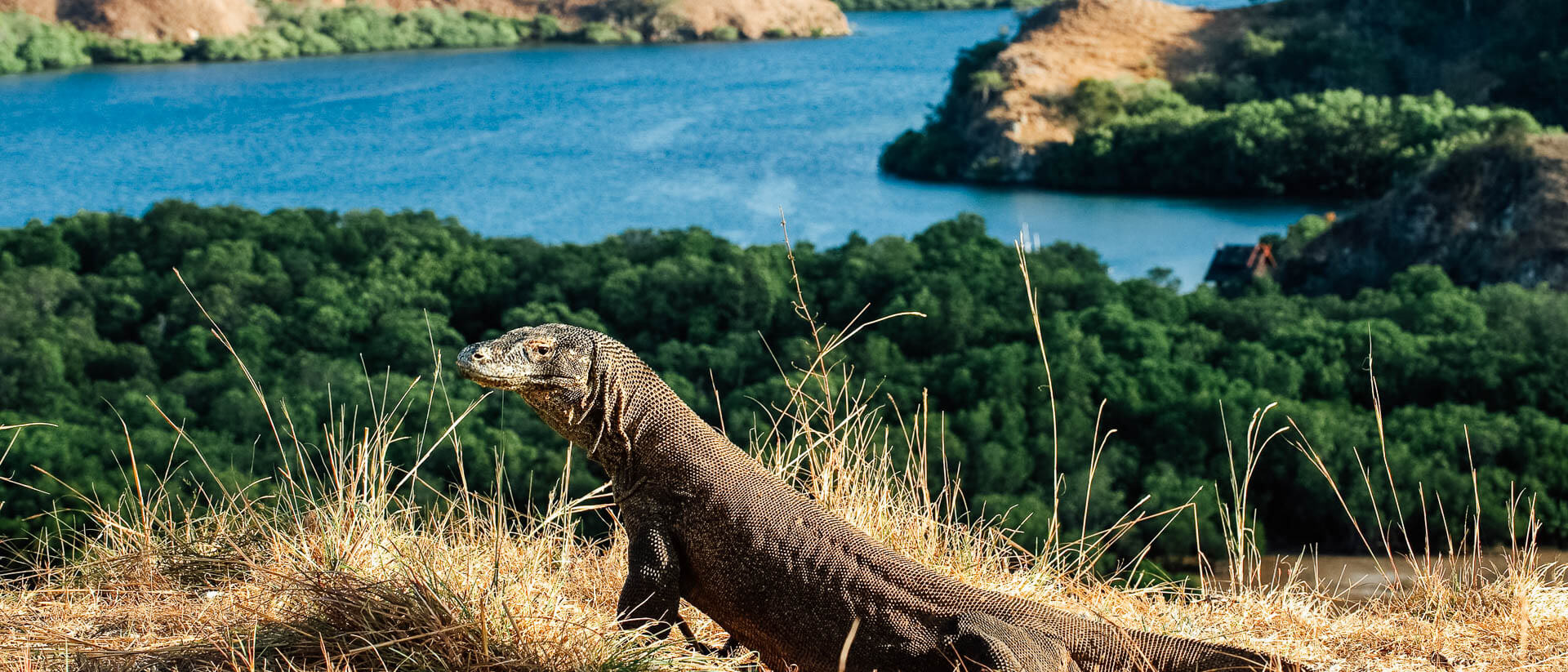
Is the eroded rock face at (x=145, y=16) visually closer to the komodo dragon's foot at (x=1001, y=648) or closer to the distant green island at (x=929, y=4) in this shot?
the distant green island at (x=929, y=4)

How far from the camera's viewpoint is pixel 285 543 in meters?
4.46

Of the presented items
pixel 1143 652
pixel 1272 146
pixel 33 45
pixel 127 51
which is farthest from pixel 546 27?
pixel 1143 652

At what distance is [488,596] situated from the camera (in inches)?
140

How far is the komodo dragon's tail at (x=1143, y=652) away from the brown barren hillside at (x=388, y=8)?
79.7 m

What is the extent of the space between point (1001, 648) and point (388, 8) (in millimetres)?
89438

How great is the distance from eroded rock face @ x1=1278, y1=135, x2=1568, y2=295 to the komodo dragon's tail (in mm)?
36475

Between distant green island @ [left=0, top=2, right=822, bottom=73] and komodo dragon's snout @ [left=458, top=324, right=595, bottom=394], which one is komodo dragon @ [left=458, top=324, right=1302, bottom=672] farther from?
distant green island @ [left=0, top=2, right=822, bottom=73]

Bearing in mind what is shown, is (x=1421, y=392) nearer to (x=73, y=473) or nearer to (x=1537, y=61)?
(x=73, y=473)

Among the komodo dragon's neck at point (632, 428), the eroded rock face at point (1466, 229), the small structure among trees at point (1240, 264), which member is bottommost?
the small structure among trees at point (1240, 264)

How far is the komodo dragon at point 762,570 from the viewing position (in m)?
3.17

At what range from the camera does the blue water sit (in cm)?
4922

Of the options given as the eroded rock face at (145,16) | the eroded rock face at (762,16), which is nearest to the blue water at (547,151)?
the eroded rock face at (145,16)

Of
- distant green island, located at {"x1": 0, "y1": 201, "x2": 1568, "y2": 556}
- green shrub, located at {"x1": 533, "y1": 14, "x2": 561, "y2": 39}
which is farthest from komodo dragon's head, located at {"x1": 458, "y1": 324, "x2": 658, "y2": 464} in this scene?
green shrub, located at {"x1": 533, "y1": 14, "x2": 561, "y2": 39}

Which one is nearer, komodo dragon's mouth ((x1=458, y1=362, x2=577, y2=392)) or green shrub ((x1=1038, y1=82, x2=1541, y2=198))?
komodo dragon's mouth ((x1=458, y1=362, x2=577, y2=392))
